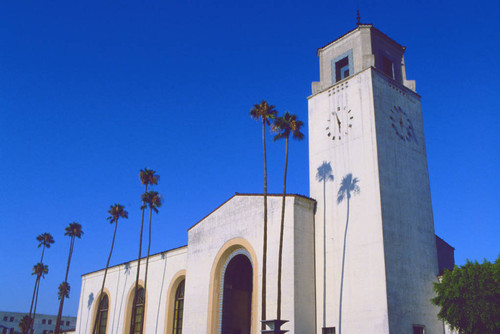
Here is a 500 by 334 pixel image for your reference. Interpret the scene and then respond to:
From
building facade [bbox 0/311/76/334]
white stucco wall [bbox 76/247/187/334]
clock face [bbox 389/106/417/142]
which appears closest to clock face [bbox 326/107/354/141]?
clock face [bbox 389/106/417/142]

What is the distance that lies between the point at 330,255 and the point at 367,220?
2.97 meters

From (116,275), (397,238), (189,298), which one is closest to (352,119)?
(397,238)

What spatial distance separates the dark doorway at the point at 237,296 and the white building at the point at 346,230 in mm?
67

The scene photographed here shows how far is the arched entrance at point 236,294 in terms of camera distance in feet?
98.4

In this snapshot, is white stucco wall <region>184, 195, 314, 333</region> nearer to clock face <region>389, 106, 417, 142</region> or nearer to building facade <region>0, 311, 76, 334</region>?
clock face <region>389, 106, 417, 142</region>

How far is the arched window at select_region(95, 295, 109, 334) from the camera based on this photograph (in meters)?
44.2

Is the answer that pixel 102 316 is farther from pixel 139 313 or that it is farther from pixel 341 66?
pixel 341 66

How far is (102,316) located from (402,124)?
32.9 m

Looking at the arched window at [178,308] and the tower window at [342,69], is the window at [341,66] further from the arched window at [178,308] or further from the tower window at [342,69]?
the arched window at [178,308]

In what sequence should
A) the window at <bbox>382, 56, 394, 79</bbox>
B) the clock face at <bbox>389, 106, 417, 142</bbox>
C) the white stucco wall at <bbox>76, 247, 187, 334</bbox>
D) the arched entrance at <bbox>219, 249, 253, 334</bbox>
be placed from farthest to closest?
1. the white stucco wall at <bbox>76, 247, 187, 334</bbox>
2. the window at <bbox>382, 56, 394, 79</bbox>
3. the arched entrance at <bbox>219, 249, 253, 334</bbox>
4. the clock face at <bbox>389, 106, 417, 142</bbox>

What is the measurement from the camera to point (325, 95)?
30500mm

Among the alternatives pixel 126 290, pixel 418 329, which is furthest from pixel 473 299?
pixel 126 290

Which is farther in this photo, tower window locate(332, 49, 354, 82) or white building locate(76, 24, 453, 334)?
tower window locate(332, 49, 354, 82)

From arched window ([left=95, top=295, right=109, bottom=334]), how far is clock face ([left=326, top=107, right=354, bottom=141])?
90.9ft
